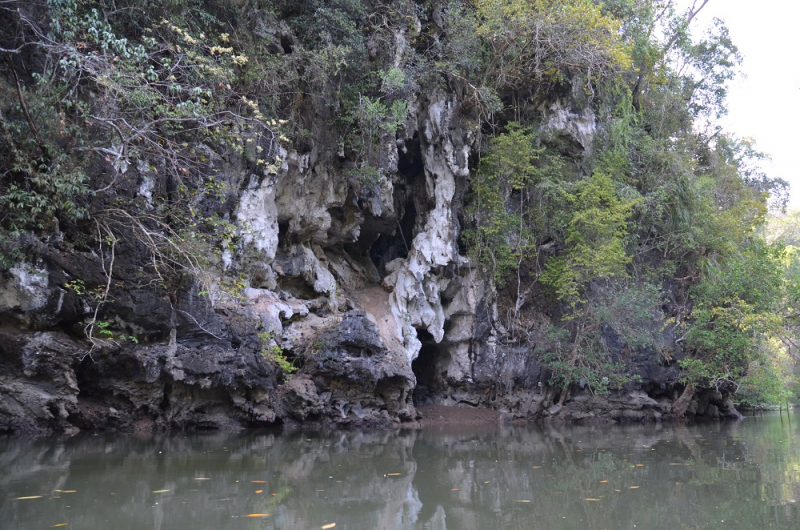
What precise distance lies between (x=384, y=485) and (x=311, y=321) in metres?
6.71

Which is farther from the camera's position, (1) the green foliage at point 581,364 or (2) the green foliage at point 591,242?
(2) the green foliage at point 591,242

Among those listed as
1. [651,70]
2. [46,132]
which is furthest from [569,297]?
[46,132]

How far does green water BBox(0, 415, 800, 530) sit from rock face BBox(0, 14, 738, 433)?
1280 mm

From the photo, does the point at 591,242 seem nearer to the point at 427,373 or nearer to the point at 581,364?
the point at 581,364

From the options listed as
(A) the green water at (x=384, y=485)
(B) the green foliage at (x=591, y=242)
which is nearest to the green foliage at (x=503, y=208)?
(B) the green foliage at (x=591, y=242)

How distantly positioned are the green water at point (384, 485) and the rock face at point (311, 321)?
1.28m

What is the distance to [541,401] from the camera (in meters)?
13.6

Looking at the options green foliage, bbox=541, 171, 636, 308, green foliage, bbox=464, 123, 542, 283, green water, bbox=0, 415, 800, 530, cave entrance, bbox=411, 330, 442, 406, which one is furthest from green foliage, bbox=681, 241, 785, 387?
cave entrance, bbox=411, 330, 442, 406

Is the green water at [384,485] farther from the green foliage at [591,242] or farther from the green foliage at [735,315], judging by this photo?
the green foliage at [591,242]

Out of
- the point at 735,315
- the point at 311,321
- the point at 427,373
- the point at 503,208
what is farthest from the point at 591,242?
the point at 311,321

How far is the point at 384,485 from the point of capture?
4.75m

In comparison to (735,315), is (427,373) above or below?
below

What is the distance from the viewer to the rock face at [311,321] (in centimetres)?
773

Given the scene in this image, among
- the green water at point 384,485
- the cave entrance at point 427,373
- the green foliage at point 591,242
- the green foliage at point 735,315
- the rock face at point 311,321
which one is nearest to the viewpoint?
the green water at point 384,485
